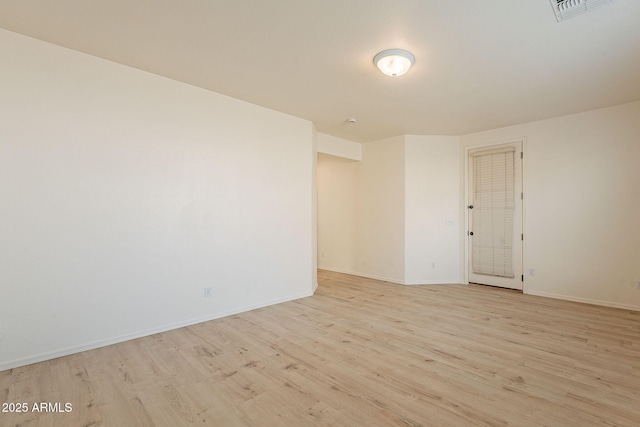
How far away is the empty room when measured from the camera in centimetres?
204

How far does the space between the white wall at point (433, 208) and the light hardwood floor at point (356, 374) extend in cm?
176

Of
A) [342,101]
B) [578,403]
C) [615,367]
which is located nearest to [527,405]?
[578,403]

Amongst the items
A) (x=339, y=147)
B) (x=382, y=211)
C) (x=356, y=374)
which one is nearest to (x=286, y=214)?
(x=339, y=147)

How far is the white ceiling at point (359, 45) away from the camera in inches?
82.4

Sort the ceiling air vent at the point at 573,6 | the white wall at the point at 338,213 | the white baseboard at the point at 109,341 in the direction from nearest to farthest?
the ceiling air vent at the point at 573,6, the white baseboard at the point at 109,341, the white wall at the point at 338,213

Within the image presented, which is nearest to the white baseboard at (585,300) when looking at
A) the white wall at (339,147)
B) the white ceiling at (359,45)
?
the white ceiling at (359,45)

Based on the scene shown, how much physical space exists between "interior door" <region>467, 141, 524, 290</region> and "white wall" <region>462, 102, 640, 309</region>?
0.16 m

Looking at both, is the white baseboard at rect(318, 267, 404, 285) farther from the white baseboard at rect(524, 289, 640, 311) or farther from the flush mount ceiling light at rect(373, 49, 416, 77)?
the flush mount ceiling light at rect(373, 49, 416, 77)

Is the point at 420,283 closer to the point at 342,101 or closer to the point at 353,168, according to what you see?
the point at 353,168

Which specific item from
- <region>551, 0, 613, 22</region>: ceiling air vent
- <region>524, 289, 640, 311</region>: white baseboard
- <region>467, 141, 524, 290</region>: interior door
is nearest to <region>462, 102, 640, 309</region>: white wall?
<region>524, 289, 640, 311</region>: white baseboard

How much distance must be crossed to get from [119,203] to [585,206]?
590cm

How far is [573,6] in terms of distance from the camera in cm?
203

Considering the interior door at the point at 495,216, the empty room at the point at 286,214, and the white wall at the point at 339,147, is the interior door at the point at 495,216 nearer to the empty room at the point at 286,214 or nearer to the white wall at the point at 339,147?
the empty room at the point at 286,214

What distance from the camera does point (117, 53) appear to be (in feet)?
8.78
